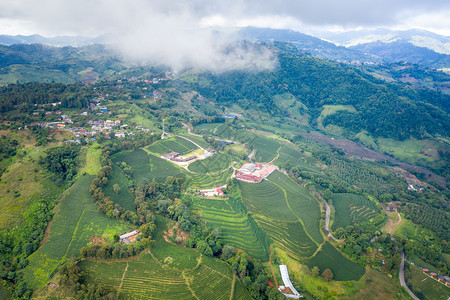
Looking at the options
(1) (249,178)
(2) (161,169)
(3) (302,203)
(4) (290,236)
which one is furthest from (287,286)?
(2) (161,169)

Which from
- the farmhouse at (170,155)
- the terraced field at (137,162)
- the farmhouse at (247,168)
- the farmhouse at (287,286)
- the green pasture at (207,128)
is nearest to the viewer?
the farmhouse at (287,286)

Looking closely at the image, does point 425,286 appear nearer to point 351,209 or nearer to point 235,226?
point 351,209

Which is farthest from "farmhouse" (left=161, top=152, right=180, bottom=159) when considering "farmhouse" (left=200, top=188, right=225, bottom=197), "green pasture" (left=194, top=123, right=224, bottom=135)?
"green pasture" (left=194, top=123, right=224, bottom=135)

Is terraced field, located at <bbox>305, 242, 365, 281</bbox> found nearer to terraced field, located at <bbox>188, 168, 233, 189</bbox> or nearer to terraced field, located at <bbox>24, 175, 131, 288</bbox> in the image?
terraced field, located at <bbox>188, 168, 233, 189</bbox>

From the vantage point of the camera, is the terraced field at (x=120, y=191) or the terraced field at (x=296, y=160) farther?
the terraced field at (x=296, y=160)

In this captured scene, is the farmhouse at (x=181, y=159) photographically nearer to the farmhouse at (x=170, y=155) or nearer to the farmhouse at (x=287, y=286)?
the farmhouse at (x=170, y=155)

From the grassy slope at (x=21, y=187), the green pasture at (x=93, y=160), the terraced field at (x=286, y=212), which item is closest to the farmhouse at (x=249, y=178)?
the terraced field at (x=286, y=212)
